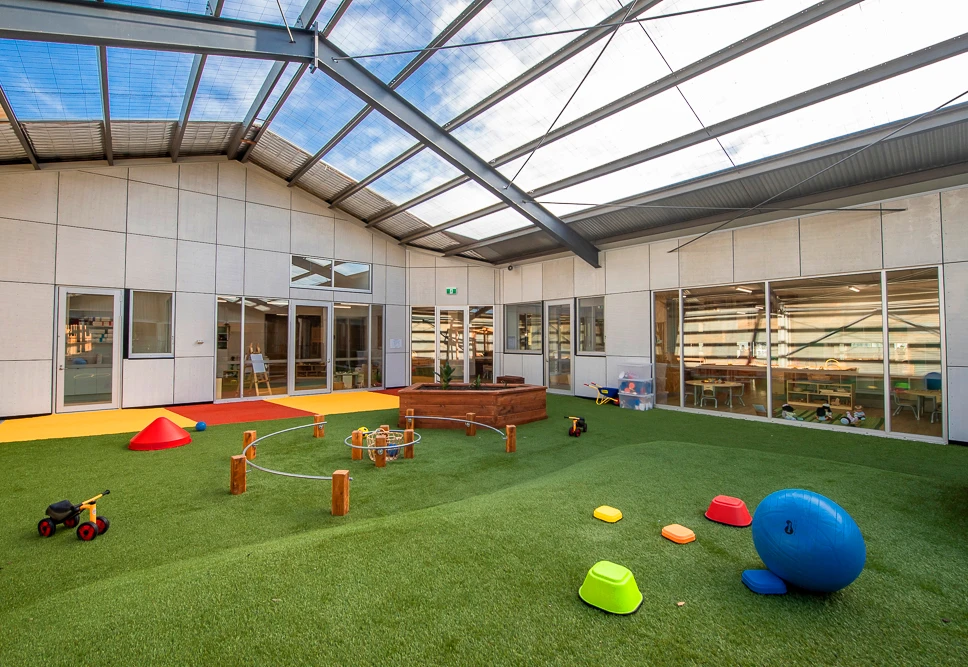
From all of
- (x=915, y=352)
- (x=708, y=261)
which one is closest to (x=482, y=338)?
(x=708, y=261)

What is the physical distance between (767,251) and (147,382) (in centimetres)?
1273

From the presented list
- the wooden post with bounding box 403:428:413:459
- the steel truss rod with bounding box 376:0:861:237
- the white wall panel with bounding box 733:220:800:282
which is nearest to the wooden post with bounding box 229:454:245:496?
the wooden post with bounding box 403:428:413:459

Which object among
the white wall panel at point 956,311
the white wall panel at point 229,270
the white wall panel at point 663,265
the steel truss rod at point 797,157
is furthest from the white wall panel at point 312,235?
the white wall panel at point 956,311

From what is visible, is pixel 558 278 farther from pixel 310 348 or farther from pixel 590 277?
pixel 310 348

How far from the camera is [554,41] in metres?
6.00

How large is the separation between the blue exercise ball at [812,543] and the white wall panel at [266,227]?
11.8 meters

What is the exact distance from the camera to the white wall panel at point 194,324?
10.2 m

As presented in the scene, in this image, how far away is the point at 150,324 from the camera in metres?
9.97

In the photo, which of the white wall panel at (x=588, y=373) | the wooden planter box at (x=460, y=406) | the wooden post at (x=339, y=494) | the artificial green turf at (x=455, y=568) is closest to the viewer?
the artificial green turf at (x=455, y=568)

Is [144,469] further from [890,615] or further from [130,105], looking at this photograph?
[890,615]

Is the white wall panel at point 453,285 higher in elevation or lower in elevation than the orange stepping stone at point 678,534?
higher

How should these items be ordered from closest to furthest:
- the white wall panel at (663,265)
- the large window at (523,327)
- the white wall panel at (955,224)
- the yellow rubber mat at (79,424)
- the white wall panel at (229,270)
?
the white wall panel at (955,224) → the yellow rubber mat at (79,424) → the white wall panel at (663,265) → the white wall panel at (229,270) → the large window at (523,327)

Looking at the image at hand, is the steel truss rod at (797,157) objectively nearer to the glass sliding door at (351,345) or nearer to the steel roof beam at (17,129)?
the glass sliding door at (351,345)

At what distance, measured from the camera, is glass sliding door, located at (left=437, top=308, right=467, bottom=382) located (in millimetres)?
14641
